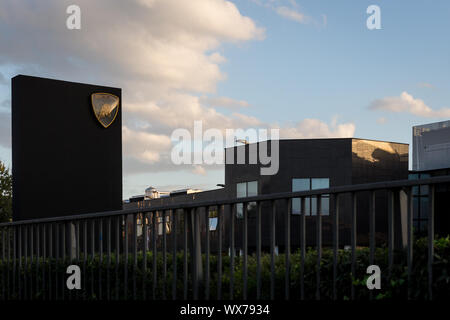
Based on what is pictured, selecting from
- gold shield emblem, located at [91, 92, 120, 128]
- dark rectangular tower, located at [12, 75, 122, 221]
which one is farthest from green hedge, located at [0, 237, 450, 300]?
gold shield emblem, located at [91, 92, 120, 128]

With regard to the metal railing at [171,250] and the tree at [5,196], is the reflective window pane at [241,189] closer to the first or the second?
the tree at [5,196]

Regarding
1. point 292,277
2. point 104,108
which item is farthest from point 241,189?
point 292,277

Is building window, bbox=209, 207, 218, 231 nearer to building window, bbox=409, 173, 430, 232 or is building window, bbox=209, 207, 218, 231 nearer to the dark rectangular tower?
building window, bbox=409, 173, 430, 232

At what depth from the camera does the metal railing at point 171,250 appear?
13.3ft

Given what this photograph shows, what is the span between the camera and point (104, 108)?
490 inches

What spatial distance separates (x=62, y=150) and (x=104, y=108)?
1332 mm

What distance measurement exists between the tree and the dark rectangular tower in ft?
76.9

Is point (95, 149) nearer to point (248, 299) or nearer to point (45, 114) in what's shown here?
point (45, 114)

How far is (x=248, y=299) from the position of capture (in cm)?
483

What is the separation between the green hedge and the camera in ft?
12.1

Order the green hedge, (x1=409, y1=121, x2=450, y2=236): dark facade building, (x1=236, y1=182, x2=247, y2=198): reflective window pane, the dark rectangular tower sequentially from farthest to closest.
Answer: (x1=409, y1=121, x2=450, y2=236): dark facade building
(x1=236, y1=182, x2=247, y2=198): reflective window pane
the dark rectangular tower
the green hedge

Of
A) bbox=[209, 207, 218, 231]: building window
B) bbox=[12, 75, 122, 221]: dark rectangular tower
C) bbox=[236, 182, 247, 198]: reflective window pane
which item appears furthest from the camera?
bbox=[236, 182, 247, 198]: reflective window pane
